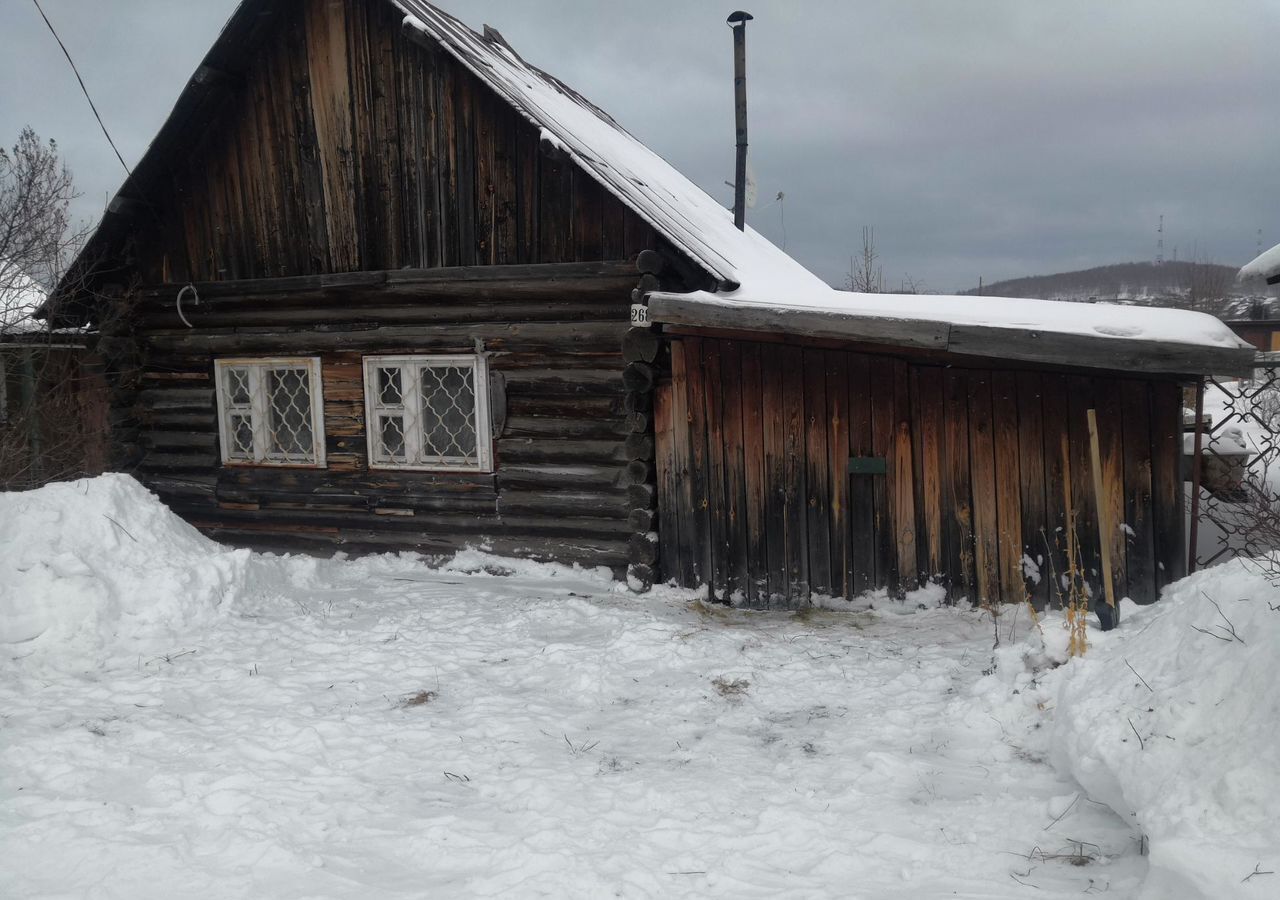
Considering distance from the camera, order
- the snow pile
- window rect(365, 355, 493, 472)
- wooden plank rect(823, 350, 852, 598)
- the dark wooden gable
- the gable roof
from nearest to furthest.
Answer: the gable roof < the snow pile < wooden plank rect(823, 350, 852, 598) < the dark wooden gable < window rect(365, 355, 493, 472)

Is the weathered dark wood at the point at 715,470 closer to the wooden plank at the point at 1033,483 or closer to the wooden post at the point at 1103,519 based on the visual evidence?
the wooden plank at the point at 1033,483

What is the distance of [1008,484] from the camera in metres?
6.64

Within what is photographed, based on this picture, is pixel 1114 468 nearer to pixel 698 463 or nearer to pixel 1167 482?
pixel 1167 482

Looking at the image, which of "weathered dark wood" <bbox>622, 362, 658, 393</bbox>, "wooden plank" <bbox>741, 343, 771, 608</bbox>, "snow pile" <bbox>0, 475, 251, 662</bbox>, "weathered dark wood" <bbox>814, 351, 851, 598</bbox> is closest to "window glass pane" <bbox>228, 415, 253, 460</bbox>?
"snow pile" <bbox>0, 475, 251, 662</bbox>

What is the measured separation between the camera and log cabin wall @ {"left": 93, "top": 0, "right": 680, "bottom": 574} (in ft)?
26.4

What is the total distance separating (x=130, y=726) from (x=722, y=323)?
458 centimetres

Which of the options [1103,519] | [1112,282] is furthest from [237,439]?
[1112,282]

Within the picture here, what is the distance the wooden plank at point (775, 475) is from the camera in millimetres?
7195

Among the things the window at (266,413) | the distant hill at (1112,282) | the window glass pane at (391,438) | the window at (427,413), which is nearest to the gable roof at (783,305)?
the window at (266,413)

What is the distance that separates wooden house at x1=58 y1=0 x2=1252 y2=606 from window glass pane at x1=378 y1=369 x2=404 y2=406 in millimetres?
26

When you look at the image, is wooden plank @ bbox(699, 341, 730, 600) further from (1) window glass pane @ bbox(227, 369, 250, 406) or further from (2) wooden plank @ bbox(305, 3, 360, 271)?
(1) window glass pane @ bbox(227, 369, 250, 406)

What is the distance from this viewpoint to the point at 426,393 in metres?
8.74

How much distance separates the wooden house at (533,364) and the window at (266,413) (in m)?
0.04

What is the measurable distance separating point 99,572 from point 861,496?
18.7ft
